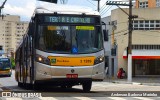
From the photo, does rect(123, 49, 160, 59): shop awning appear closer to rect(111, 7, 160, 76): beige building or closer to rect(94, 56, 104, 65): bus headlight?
rect(111, 7, 160, 76): beige building

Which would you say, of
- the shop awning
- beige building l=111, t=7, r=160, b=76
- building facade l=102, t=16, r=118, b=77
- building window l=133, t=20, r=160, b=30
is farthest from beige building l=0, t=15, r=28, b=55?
the shop awning

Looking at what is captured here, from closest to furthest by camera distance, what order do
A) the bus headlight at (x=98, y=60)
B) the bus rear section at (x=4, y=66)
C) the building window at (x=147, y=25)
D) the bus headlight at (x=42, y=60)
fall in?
the bus headlight at (x=42, y=60)
the bus headlight at (x=98, y=60)
the building window at (x=147, y=25)
the bus rear section at (x=4, y=66)

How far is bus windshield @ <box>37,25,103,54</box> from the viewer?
19.0 meters

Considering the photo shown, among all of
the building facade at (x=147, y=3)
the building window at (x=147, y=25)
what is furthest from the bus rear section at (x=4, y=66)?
the building facade at (x=147, y=3)

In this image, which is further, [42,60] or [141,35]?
[141,35]

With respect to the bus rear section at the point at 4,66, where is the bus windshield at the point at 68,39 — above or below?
above

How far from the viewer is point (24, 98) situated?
1619 cm

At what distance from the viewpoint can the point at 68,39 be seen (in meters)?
19.2

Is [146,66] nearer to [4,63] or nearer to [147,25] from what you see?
[147,25]

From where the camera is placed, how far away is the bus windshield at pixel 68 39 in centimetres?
1905

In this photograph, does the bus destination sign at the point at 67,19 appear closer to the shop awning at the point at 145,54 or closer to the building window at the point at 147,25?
the shop awning at the point at 145,54

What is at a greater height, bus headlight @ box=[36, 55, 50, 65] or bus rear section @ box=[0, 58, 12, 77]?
bus headlight @ box=[36, 55, 50, 65]

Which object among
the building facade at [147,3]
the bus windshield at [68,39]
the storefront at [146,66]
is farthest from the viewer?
the building facade at [147,3]

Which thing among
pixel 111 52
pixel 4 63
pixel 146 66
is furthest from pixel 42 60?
pixel 4 63
